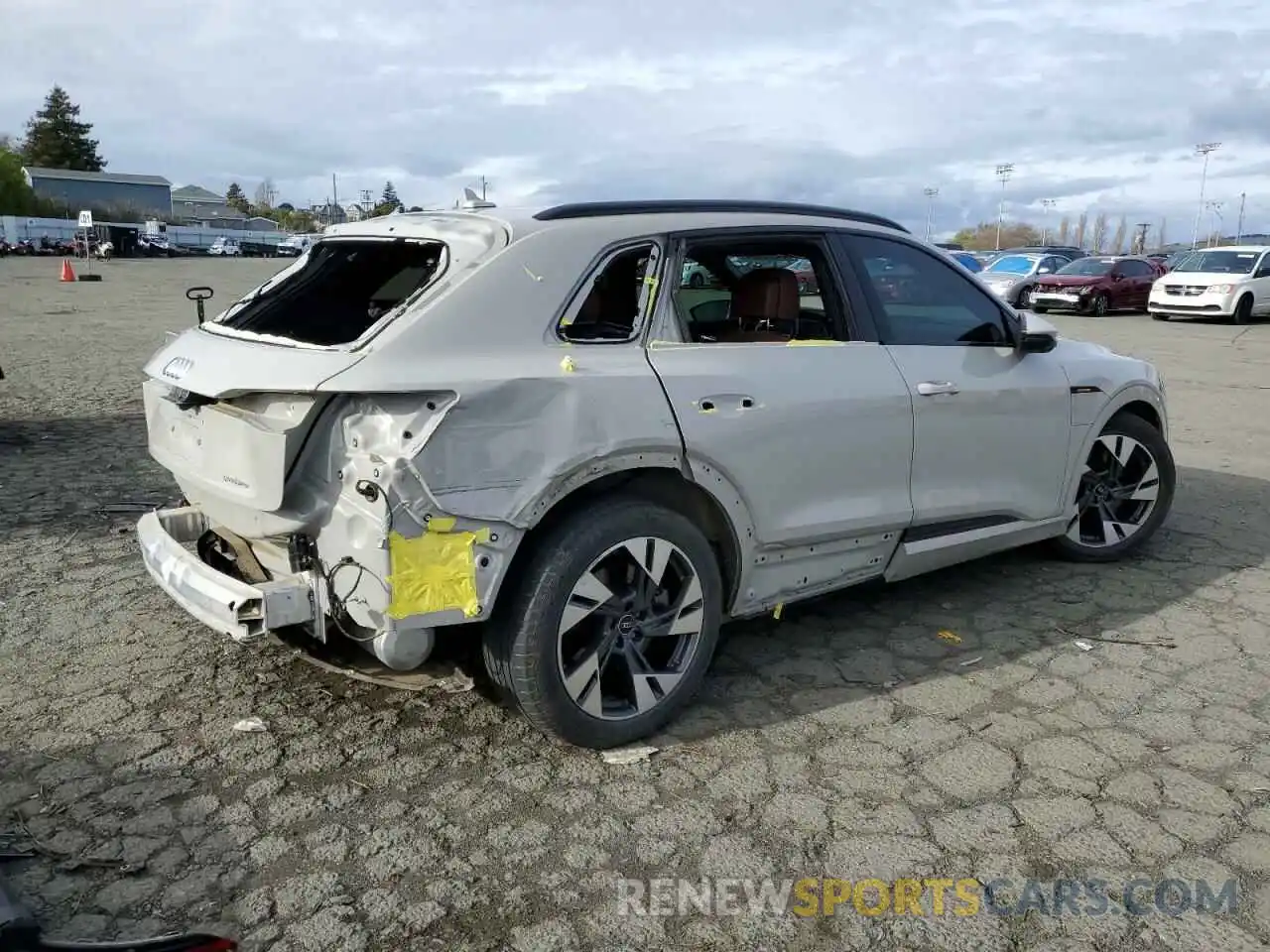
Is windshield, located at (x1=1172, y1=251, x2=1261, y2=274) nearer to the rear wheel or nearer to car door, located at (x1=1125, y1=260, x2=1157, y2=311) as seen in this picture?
the rear wheel

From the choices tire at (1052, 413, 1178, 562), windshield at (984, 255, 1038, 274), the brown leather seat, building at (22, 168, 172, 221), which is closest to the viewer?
the brown leather seat

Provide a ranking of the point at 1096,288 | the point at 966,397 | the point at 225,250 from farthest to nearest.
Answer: the point at 225,250 → the point at 1096,288 → the point at 966,397

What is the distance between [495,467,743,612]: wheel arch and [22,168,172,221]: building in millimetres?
95199

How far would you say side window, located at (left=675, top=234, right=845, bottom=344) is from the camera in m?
3.92

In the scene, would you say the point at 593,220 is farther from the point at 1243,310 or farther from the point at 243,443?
the point at 1243,310

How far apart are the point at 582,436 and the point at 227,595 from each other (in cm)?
117

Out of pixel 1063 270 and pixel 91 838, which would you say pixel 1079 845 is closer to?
pixel 91 838

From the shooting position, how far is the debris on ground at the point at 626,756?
3352mm

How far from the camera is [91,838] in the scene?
9.45 ft

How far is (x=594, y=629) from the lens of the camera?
3.33 meters

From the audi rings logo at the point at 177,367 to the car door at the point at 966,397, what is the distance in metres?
2.51

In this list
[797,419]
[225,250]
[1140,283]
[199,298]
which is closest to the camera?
[797,419]

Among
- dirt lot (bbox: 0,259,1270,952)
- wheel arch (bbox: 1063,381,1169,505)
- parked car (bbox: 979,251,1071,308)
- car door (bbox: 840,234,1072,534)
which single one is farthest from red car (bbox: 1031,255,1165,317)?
car door (bbox: 840,234,1072,534)

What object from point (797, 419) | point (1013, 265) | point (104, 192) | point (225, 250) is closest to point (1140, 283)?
point (1013, 265)
